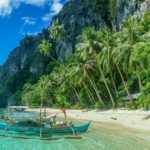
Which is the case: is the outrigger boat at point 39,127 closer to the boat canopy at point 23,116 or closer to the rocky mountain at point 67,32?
the boat canopy at point 23,116

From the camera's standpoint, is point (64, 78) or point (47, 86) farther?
point (47, 86)

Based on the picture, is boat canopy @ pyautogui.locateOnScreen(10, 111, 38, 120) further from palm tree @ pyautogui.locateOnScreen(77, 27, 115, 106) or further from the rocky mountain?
the rocky mountain

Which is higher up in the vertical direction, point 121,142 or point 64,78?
point 64,78

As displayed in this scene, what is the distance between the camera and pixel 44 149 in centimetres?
2411

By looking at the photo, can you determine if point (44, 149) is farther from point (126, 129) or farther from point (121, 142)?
point (126, 129)

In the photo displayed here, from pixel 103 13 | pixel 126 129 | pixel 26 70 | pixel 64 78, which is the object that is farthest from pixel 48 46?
pixel 26 70

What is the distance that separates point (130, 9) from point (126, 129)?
52435 mm

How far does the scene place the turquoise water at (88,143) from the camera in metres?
23.7

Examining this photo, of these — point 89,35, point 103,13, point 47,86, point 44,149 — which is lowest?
point 44,149

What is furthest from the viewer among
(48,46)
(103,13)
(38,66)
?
(38,66)

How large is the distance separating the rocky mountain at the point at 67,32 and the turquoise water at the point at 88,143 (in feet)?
147

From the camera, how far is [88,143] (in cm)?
2569

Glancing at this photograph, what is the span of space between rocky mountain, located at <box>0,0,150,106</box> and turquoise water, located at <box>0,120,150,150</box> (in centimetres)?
4495

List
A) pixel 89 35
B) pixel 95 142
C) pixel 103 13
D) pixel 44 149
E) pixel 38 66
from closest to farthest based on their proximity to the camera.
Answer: pixel 44 149, pixel 95 142, pixel 89 35, pixel 103 13, pixel 38 66
